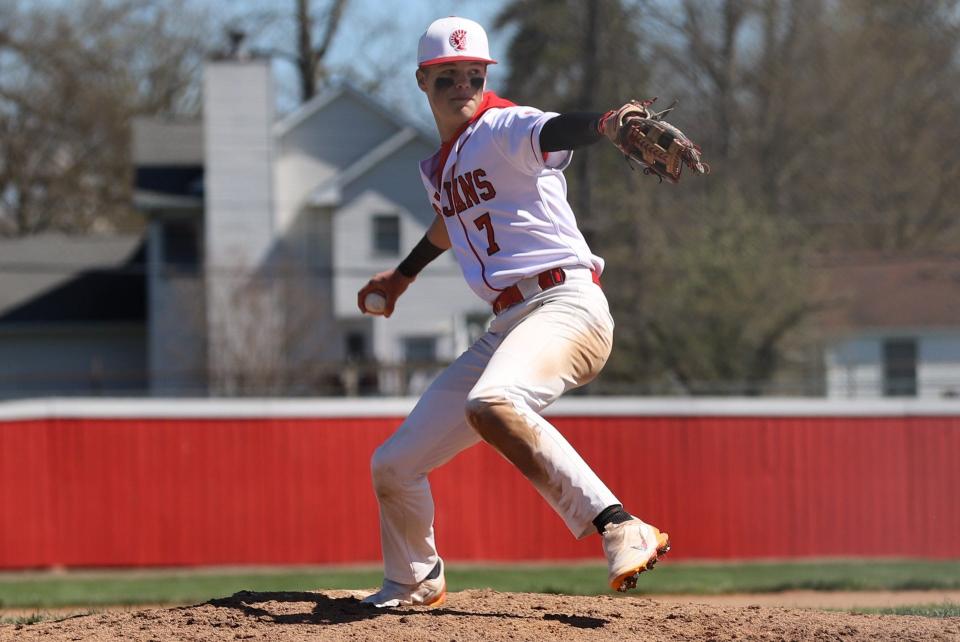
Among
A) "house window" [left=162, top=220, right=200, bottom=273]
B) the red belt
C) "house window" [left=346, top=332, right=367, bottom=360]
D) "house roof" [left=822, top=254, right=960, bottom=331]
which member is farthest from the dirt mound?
"house window" [left=162, top=220, right=200, bottom=273]

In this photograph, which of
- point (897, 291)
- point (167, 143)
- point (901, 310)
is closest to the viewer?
point (901, 310)

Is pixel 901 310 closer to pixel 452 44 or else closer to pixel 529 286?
pixel 529 286

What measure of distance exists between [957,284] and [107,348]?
20695mm

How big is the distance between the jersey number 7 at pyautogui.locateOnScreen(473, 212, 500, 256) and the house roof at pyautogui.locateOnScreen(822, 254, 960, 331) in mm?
25240

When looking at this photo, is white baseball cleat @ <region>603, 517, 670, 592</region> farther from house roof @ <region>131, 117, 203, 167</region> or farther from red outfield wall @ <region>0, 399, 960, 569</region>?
house roof @ <region>131, 117, 203, 167</region>

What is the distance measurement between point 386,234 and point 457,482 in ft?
54.6

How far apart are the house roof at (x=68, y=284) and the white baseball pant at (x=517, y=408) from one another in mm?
28640

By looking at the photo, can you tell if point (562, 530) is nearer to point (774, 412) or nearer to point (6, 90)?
point (774, 412)

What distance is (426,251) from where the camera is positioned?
5.84 m

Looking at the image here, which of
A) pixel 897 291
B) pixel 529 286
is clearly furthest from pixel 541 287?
pixel 897 291

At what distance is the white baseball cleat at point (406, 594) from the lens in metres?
5.45

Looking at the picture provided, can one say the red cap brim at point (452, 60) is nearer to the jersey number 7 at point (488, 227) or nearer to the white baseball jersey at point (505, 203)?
the white baseball jersey at point (505, 203)

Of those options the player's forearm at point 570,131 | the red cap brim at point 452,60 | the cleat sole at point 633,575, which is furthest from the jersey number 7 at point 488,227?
the cleat sole at point 633,575

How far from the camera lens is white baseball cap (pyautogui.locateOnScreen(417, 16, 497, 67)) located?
190 inches
